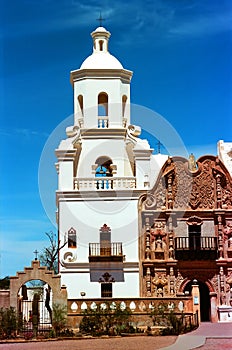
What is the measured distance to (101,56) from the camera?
37906 mm

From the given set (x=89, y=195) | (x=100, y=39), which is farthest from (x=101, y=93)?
(x=89, y=195)

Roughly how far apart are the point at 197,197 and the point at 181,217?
1342mm

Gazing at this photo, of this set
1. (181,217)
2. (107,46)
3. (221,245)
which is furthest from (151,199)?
(107,46)

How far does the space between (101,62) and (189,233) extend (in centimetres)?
1015

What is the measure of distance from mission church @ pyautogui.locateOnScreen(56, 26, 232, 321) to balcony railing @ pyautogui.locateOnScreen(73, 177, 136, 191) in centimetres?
5

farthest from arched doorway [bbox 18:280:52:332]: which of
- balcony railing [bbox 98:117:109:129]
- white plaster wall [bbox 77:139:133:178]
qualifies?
balcony railing [bbox 98:117:109:129]

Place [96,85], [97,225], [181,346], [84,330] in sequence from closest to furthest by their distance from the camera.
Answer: [181,346] < [84,330] < [97,225] < [96,85]

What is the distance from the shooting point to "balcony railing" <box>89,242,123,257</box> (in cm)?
3409

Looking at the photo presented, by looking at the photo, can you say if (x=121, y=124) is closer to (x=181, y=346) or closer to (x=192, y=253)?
(x=192, y=253)

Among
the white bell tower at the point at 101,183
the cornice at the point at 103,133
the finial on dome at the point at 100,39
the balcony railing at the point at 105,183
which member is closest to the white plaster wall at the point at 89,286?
the white bell tower at the point at 101,183

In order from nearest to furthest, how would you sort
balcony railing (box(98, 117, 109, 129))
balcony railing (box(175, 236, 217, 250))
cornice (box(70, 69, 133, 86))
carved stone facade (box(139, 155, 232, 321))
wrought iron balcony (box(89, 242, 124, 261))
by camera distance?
wrought iron balcony (box(89, 242, 124, 261)), carved stone facade (box(139, 155, 232, 321)), balcony railing (box(175, 236, 217, 250)), cornice (box(70, 69, 133, 86)), balcony railing (box(98, 117, 109, 129))

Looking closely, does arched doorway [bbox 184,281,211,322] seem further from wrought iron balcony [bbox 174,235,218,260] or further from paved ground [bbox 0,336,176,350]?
paved ground [bbox 0,336,176,350]

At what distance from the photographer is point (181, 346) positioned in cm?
2053

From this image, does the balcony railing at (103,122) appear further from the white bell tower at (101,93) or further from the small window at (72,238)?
the small window at (72,238)
